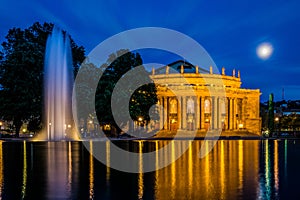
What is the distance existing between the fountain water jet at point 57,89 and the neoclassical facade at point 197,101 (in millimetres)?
46934

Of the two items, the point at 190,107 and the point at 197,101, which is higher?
the point at 197,101

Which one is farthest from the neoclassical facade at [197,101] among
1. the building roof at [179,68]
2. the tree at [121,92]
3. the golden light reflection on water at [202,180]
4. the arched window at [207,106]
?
the golden light reflection on water at [202,180]

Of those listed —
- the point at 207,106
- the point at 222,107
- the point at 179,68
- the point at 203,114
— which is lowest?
the point at 203,114

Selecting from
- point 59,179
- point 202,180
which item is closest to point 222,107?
point 202,180

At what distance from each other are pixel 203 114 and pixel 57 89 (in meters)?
56.7

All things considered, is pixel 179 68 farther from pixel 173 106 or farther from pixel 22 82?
pixel 22 82

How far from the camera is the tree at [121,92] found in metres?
57.9

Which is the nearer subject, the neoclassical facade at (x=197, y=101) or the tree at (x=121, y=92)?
the tree at (x=121, y=92)

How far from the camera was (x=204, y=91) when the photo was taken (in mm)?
101000

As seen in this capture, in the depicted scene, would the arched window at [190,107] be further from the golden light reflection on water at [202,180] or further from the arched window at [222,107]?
the golden light reflection on water at [202,180]

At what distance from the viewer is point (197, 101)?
100688 mm

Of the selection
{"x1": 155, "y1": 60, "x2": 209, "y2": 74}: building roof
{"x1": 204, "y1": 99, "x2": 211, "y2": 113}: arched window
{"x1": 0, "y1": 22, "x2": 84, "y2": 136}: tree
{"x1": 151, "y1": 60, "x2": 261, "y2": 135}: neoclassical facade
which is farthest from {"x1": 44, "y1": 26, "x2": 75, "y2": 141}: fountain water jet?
{"x1": 155, "y1": 60, "x2": 209, "y2": 74}: building roof

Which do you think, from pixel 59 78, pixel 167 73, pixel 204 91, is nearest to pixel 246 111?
pixel 204 91

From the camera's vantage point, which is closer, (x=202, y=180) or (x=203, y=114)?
(x=202, y=180)
